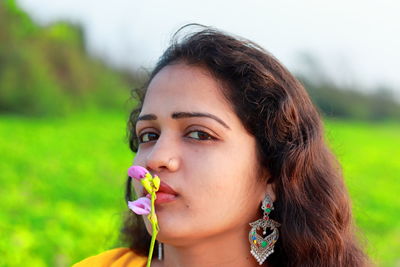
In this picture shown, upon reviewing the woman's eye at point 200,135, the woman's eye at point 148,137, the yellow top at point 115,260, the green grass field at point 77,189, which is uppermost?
the woman's eye at point 200,135

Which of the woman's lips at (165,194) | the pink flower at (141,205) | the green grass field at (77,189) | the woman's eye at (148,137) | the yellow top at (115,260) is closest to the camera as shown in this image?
the pink flower at (141,205)

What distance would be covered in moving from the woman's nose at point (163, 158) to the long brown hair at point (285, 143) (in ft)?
0.91

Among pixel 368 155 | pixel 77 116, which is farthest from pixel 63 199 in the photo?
pixel 368 155

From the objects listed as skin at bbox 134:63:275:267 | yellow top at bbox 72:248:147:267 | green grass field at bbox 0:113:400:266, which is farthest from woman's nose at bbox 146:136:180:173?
green grass field at bbox 0:113:400:266

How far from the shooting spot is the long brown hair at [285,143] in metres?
2.12

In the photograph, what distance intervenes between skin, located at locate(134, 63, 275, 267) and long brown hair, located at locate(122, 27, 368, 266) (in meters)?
0.05

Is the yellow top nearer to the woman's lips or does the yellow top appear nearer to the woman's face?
the woman's face

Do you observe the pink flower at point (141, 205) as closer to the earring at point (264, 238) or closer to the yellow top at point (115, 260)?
the earring at point (264, 238)

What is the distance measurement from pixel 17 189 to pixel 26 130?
13.7 ft

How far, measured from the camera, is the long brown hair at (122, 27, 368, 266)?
2.12m

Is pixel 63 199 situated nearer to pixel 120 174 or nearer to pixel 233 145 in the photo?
pixel 120 174

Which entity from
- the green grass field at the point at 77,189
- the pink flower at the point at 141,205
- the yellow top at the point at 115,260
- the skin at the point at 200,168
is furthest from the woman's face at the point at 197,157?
the green grass field at the point at 77,189

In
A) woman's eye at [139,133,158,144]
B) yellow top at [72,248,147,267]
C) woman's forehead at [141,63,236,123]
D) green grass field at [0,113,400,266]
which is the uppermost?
woman's forehead at [141,63,236,123]

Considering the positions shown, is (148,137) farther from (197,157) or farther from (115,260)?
(115,260)
